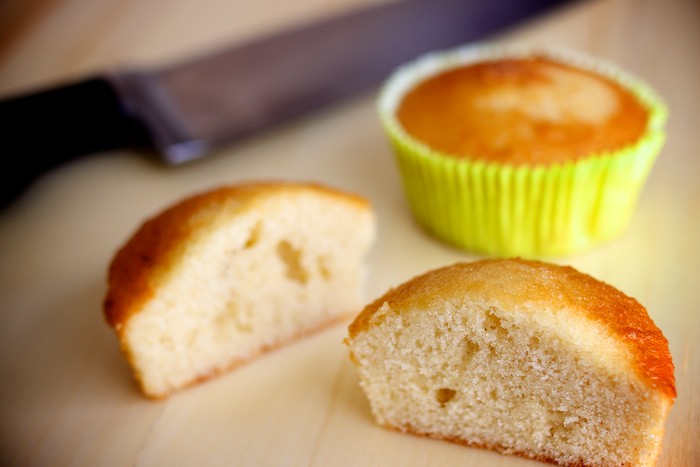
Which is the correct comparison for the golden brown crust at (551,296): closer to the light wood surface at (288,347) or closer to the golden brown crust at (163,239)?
the light wood surface at (288,347)

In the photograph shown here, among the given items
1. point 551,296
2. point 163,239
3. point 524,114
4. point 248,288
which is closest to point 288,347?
point 248,288

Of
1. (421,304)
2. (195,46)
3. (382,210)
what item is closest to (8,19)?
(195,46)

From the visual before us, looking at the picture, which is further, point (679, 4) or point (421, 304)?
point (679, 4)

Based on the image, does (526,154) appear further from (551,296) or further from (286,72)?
(286,72)

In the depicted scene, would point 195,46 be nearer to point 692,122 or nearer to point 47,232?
point 47,232

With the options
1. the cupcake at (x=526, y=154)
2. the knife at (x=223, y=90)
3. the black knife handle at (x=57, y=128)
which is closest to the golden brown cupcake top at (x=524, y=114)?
the cupcake at (x=526, y=154)
